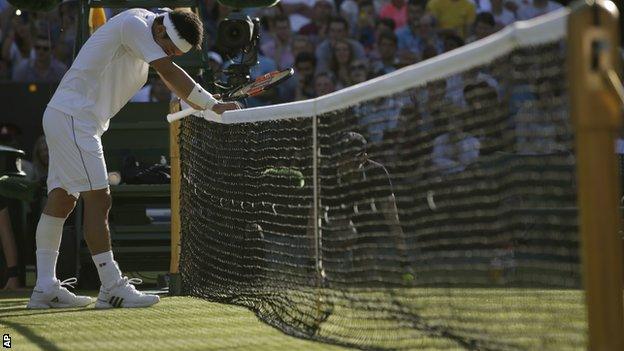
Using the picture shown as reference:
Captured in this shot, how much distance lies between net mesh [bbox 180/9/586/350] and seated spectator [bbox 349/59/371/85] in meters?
5.60

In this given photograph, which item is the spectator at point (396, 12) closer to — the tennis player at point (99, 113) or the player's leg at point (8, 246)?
the player's leg at point (8, 246)

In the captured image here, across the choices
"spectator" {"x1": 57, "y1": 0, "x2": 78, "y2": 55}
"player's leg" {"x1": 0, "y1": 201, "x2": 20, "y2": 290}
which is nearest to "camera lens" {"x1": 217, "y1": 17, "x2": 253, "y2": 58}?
"player's leg" {"x1": 0, "y1": 201, "x2": 20, "y2": 290}

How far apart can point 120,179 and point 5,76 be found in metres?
5.13

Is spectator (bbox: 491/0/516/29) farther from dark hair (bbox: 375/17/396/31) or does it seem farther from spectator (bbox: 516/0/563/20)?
dark hair (bbox: 375/17/396/31)

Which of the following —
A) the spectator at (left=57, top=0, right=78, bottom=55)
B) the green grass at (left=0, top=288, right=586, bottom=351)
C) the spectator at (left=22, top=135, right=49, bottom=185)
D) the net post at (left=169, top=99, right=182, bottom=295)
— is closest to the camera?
the green grass at (left=0, top=288, right=586, bottom=351)

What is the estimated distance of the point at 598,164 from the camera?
12.5 ft

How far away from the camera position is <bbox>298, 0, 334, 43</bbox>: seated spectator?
16875 millimetres

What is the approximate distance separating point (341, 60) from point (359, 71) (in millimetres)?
572

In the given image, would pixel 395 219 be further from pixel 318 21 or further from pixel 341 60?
pixel 318 21

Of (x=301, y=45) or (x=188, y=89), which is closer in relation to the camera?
(x=188, y=89)

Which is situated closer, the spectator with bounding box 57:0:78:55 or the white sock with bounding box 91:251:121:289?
the white sock with bounding box 91:251:121:289

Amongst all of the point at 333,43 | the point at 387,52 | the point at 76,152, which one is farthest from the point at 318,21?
the point at 76,152

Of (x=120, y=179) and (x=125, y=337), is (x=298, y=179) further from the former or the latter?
(x=120, y=179)

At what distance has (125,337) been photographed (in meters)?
6.45
